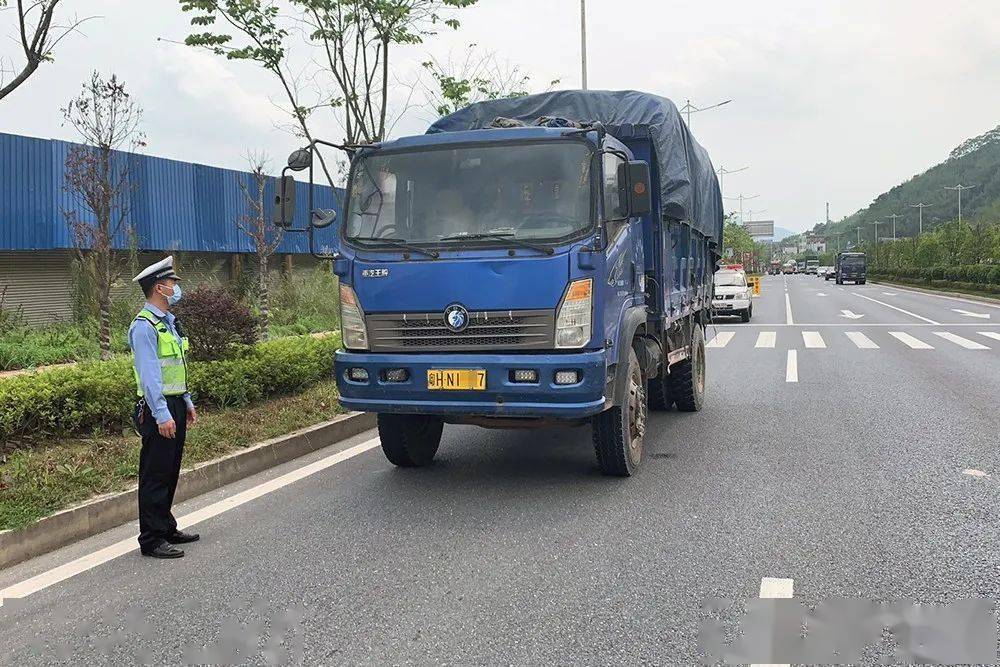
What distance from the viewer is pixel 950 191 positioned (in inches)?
5015

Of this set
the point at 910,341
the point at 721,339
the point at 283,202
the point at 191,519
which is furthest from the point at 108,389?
the point at 910,341

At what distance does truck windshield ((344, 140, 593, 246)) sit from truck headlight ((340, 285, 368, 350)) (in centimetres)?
40

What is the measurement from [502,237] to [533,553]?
206 cm

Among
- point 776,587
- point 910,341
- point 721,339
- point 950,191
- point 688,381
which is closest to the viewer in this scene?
point 776,587

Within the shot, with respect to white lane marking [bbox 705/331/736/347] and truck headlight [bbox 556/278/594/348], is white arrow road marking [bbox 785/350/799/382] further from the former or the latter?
truck headlight [bbox 556/278/594/348]

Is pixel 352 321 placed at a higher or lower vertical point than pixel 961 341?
higher

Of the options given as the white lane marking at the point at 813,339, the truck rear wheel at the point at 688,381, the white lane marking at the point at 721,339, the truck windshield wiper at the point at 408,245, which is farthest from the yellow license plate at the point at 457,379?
the white lane marking at the point at 813,339

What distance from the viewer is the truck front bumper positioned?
18.1 feet

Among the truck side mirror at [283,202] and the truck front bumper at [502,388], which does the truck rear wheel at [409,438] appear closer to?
the truck front bumper at [502,388]

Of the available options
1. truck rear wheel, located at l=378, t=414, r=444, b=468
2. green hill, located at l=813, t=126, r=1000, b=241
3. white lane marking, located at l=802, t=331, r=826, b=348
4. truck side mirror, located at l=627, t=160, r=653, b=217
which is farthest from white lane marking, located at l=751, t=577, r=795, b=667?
green hill, located at l=813, t=126, r=1000, b=241

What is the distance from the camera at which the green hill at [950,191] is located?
393ft

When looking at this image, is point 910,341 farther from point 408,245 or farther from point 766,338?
point 408,245

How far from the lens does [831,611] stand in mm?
3916

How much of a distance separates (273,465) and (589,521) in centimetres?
288
